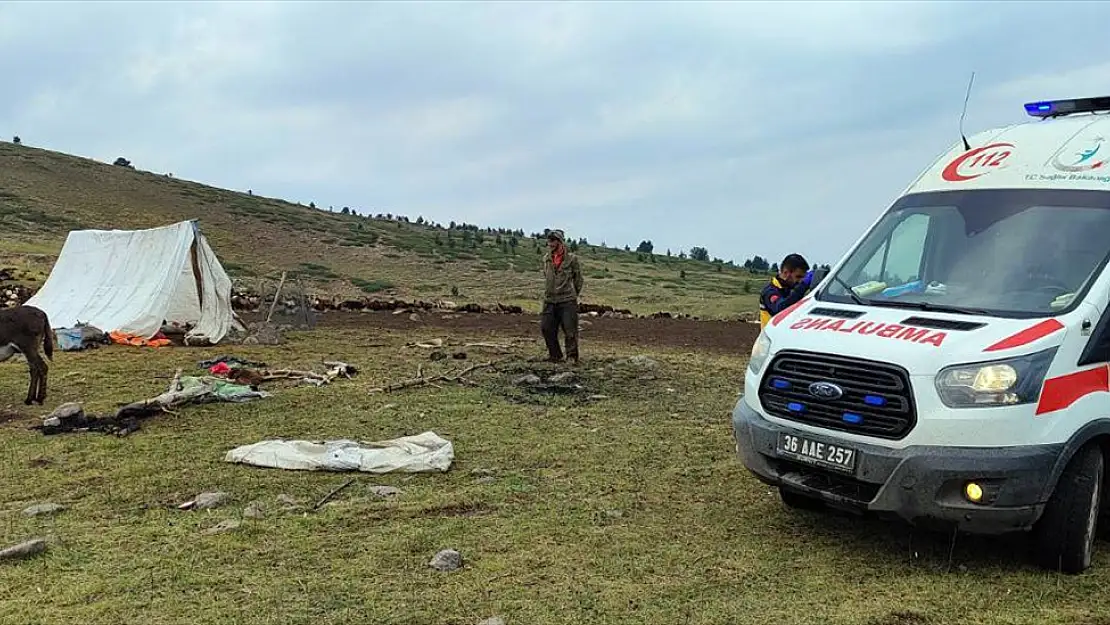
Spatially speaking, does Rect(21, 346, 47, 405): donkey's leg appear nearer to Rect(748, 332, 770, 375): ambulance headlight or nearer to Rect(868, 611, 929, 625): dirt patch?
Rect(748, 332, 770, 375): ambulance headlight

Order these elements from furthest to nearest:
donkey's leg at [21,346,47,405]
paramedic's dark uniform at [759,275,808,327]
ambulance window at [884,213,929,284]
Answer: donkey's leg at [21,346,47,405]
paramedic's dark uniform at [759,275,808,327]
ambulance window at [884,213,929,284]

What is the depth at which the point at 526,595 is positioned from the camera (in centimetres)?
425

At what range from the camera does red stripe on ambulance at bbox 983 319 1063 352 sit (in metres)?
4.29

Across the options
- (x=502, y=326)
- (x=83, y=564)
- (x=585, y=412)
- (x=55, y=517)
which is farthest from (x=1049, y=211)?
(x=502, y=326)

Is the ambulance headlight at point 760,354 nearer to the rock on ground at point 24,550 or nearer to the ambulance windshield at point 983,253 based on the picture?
the ambulance windshield at point 983,253

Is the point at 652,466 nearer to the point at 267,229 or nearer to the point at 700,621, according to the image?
the point at 700,621

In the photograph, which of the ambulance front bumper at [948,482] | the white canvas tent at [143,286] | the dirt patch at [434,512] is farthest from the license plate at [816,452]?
the white canvas tent at [143,286]

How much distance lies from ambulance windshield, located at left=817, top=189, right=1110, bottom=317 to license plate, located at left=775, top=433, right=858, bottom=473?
1.02 meters

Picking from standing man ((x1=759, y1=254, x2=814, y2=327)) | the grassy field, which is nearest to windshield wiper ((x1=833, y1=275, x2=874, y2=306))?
the grassy field

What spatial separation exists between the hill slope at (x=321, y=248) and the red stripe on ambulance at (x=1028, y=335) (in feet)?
62.8

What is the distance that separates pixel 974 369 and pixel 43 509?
562 centimetres

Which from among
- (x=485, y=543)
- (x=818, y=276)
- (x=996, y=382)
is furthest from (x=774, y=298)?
(x=485, y=543)

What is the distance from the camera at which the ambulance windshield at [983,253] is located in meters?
4.76

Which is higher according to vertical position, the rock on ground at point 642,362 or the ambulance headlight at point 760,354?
the ambulance headlight at point 760,354
